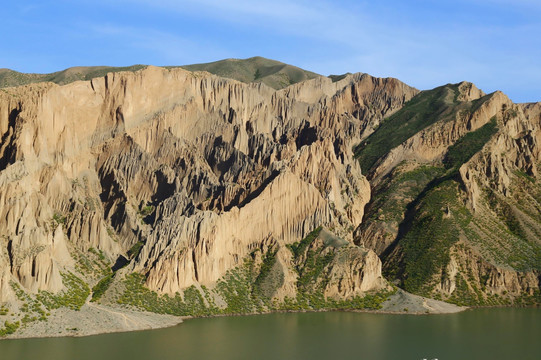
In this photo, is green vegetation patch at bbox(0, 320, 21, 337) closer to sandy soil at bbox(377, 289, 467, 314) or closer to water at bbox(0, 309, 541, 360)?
water at bbox(0, 309, 541, 360)

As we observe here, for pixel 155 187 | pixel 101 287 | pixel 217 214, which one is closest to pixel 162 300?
pixel 101 287

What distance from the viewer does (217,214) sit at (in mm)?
150875

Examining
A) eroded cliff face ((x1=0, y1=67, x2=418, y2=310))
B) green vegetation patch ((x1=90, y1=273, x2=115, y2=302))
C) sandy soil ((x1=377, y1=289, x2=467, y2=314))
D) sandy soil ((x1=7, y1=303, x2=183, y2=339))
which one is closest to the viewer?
sandy soil ((x1=7, y1=303, x2=183, y2=339))

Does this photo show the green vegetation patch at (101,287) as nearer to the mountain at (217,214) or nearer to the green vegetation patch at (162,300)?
the mountain at (217,214)

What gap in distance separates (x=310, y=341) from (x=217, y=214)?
41892 mm

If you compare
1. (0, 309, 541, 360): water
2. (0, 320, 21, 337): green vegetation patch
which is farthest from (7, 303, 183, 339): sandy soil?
(0, 309, 541, 360): water

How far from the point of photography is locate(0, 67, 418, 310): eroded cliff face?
13688 cm

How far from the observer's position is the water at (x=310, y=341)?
4126 inches

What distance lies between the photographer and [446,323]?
132 m

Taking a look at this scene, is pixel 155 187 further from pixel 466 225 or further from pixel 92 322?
pixel 466 225

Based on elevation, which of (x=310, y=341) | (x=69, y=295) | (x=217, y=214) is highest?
(x=217, y=214)

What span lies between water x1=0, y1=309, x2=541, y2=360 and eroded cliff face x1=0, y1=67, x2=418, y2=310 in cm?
1325

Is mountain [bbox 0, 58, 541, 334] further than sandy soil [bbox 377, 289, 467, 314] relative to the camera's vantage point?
No

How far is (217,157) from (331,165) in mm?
23936
